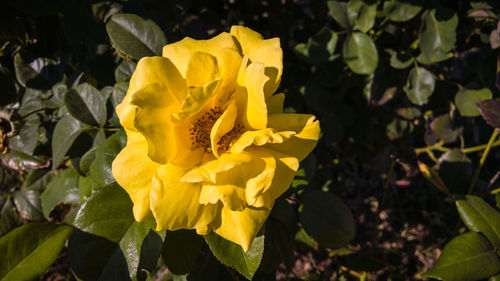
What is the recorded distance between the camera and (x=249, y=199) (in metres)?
0.67

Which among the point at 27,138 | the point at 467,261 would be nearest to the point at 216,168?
the point at 467,261

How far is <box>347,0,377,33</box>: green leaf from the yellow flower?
2.25ft

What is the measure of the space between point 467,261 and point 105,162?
0.98m

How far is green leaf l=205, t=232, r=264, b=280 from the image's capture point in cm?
83

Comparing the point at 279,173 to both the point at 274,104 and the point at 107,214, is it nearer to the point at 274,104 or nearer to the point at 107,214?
the point at 274,104

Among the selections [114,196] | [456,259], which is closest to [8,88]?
[114,196]

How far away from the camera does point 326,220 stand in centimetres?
119

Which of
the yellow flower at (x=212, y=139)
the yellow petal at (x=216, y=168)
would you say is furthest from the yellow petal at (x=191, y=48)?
the yellow petal at (x=216, y=168)

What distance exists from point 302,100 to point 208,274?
3.70 ft

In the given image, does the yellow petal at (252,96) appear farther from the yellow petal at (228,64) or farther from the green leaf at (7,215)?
the green leaf at (7,215)

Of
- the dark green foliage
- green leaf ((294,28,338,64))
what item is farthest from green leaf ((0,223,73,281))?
green leaf ((294,28,338,64))

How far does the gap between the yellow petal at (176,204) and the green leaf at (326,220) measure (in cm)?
54

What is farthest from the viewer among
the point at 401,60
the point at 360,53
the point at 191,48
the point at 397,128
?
the point at 397,128

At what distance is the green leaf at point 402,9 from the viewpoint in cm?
124
